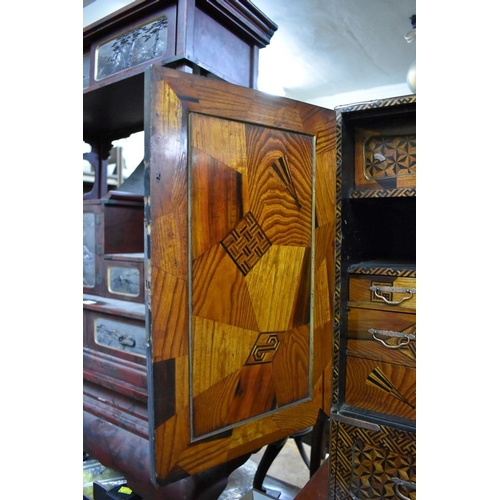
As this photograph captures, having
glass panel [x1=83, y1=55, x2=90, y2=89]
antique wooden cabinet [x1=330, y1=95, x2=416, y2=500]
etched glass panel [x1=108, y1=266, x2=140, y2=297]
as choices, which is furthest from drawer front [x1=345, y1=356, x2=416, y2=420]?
glass panel [x1=83, y1=55, x2=90, y2=89]

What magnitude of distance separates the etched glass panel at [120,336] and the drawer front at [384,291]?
2.55 ft

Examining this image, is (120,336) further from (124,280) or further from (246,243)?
(246,243)

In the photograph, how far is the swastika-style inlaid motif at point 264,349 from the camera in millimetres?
1078

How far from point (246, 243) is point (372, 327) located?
380mm

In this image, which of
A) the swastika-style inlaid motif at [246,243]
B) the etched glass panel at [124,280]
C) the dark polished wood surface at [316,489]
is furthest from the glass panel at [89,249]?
the dark polished wood surface at [316,489]

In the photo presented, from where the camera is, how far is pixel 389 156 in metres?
0.95

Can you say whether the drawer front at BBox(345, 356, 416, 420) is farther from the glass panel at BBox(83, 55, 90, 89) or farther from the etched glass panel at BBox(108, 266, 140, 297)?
the glass panel at BBox(83, 55, 90, 89)

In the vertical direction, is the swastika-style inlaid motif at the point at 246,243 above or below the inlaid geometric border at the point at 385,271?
above

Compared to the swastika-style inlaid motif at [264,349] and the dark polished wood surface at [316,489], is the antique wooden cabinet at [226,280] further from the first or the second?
the dark polished wood surface at [316,489]

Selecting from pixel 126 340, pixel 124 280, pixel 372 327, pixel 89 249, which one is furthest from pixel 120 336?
pixel 372 327

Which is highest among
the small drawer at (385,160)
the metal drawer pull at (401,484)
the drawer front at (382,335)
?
the small drawer at (385,160)

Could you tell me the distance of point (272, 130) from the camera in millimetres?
1068
